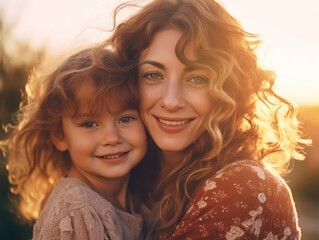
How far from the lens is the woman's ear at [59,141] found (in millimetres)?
3678

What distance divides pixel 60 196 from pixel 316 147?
7.05 meters

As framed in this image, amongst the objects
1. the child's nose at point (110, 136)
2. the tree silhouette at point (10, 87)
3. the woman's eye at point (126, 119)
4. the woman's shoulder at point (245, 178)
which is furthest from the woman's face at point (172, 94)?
the tree silhouette at point (10, 87)

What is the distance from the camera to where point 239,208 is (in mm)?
2787

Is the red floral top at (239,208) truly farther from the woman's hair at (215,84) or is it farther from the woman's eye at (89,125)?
the woman's eye at (89,125)

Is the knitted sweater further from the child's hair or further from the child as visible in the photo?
the child's hair

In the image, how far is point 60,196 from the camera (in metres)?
3.22

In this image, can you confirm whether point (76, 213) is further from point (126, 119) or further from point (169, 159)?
point (169, 159)

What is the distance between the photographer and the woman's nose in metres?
3.27

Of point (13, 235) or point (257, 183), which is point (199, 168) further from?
point (13, 235)

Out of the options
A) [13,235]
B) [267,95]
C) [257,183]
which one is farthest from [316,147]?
[257,183]

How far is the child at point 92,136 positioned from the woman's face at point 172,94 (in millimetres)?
142

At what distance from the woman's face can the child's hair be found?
147mm

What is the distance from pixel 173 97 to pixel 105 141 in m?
0.52

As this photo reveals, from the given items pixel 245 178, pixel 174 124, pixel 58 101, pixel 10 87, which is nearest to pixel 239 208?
pixel 245 178
